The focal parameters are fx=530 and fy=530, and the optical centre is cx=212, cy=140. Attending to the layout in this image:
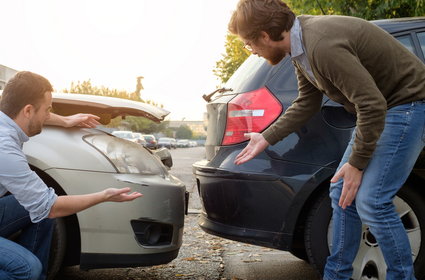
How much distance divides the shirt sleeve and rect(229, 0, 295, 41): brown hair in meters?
1.12

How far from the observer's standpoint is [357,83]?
2.14 m

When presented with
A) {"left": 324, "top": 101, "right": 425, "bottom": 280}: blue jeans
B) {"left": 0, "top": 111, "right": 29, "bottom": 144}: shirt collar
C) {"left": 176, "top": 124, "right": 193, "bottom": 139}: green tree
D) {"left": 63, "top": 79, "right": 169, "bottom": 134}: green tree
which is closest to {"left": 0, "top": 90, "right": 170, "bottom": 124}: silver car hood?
{"left": 0, "top": 111, "right": 29, "bottom": 144}: shirt collar

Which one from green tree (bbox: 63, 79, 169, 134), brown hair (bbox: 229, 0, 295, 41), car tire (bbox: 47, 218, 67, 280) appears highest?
brown hair (bbox: 229, 0, 295, 41)

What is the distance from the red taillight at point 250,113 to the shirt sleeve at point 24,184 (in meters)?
1.21

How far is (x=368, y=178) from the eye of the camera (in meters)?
2.34

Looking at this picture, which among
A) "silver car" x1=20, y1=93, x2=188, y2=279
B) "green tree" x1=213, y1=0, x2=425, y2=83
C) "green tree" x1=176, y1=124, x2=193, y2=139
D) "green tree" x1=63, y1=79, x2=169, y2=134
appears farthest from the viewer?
"green tree" x1=176, y1=124, x2=193, y2=139

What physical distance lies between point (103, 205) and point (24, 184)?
2.21ft

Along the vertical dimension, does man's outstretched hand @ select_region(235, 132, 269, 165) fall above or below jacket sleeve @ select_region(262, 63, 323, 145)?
below

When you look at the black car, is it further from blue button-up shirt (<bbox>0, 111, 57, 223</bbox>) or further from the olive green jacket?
blue button-up shirt (<bbox>0, 111, 57, 223</bbox>)

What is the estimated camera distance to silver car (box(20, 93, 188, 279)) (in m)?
2.90

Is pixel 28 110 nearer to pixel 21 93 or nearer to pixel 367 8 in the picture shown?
pixel 21 93

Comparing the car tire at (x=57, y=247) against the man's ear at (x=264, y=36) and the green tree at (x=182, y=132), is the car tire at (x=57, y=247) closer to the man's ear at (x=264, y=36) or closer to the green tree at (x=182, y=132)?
the man's ear at (x=264, y=36)

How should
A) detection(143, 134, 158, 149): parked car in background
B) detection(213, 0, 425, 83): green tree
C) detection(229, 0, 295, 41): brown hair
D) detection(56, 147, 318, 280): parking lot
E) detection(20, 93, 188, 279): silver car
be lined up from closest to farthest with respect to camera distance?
detection(229, 0, 295, 41): brown hair < detection(20, 93, 188, 279): silver car < detection(56, 147, 318, 280): parking lot < detection(143, 134, 158, 149): parked car in background < detection(213, 0, 425, 83): green tree

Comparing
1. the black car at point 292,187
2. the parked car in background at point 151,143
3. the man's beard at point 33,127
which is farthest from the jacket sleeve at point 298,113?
the parked car in background at point 151,143
